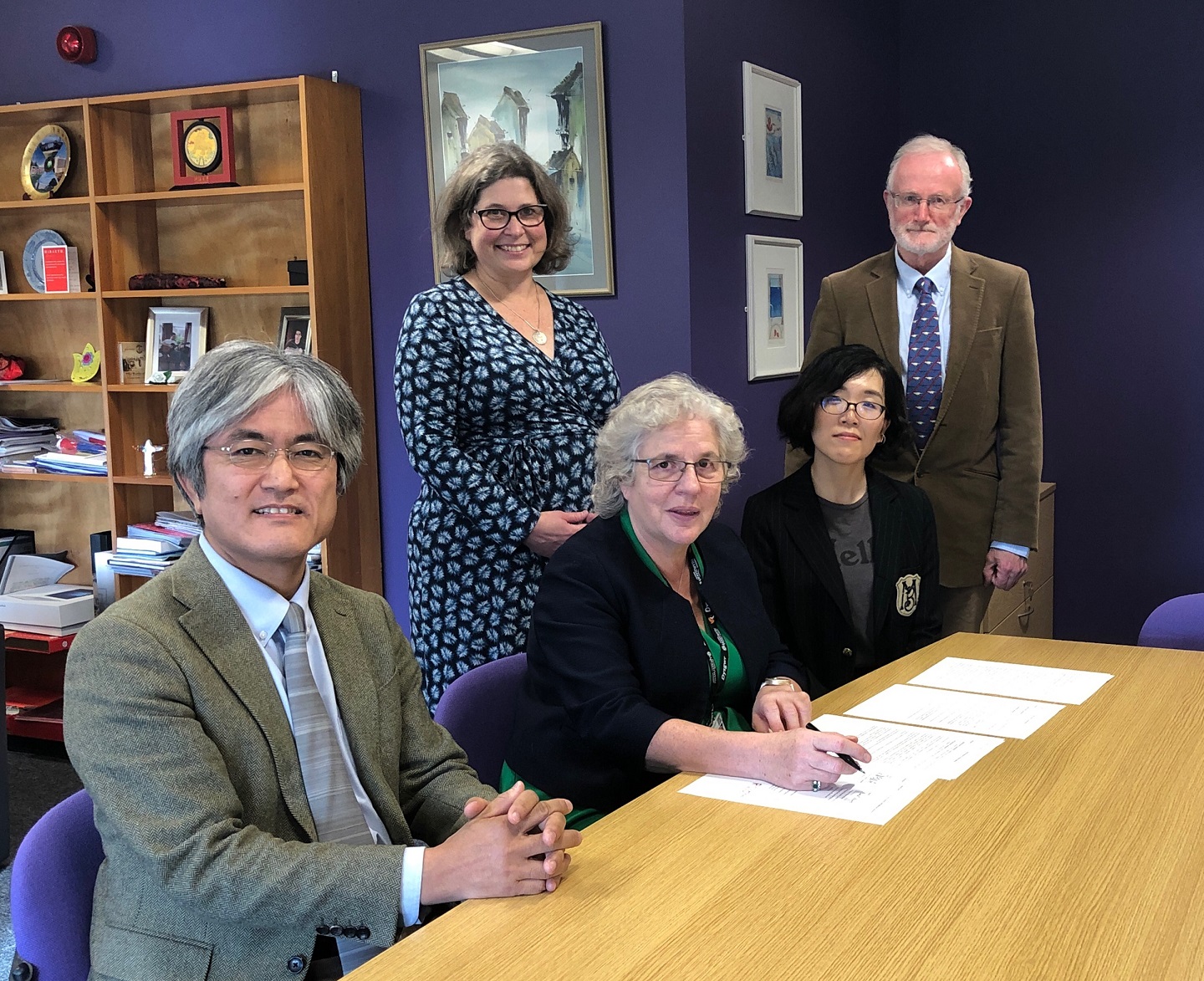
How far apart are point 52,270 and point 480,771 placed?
3.34 m

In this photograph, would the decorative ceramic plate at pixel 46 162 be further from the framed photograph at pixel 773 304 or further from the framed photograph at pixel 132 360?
the framed photograph at pixel 773 304

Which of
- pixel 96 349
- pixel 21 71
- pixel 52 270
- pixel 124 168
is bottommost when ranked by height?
pixel 96 349

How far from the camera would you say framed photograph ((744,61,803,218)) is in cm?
390

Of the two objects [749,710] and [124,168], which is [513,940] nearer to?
[749,710]

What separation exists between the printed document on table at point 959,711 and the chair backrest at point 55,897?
117 cm

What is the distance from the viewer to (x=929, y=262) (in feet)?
9.58

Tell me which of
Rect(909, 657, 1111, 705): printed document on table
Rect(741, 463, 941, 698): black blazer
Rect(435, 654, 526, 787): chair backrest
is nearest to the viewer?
Rect(435, 654, 526, 787): chair backrest

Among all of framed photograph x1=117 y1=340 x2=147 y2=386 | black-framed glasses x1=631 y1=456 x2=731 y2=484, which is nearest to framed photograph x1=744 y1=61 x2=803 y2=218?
black-framed glasses x1=631 y1=456 x2=731 y2=484

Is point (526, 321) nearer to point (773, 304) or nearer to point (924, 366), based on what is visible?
point (924, 366)

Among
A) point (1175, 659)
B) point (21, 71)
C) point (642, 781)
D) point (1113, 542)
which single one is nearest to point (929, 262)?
point (1175, 659)

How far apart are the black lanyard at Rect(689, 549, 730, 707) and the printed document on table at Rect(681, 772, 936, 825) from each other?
315 millimetres

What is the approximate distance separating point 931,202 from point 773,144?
1312mm

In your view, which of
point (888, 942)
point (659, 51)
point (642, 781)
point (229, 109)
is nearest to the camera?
point (888, 942)

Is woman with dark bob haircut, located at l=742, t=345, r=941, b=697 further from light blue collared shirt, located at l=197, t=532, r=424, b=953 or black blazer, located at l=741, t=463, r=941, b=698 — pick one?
light blue collared shirt, located at l=197, t=532, r=424, b=953
